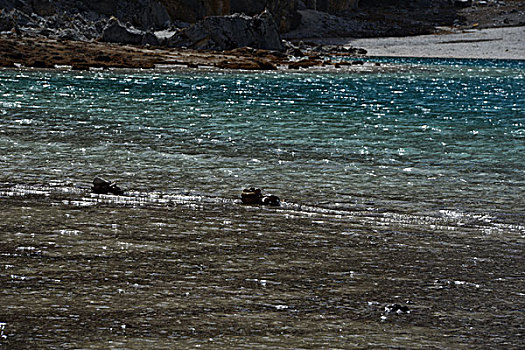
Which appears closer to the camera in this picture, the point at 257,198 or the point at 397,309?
the point at 397,309

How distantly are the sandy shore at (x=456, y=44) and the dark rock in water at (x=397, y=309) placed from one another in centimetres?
10146

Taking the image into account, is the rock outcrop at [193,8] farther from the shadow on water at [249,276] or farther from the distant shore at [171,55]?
the shadow on water at [249,276]

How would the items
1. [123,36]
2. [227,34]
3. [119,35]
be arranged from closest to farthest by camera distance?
[227,34] → [119,35] → [123,36]

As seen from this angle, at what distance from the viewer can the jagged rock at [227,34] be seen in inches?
3118

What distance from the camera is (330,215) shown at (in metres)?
10.4

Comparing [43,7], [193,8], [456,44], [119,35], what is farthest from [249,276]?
[193,8]

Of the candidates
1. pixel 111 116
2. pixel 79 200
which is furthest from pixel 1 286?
pixel 111 116

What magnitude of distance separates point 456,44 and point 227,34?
175 feet

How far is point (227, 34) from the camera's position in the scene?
80250 millimetres

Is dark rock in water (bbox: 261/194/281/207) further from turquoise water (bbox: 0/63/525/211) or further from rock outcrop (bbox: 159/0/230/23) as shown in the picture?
rock outcrop (bbox: 159/0/230/23)

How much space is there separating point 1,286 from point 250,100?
1006 inches

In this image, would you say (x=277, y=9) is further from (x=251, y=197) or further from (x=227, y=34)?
(x=251, y=197)

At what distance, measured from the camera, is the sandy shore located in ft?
347

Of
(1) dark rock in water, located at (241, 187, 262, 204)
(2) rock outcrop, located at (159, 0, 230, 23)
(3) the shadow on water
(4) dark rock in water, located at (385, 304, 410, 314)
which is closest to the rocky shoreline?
(2) rock outcrop, located at (159, 0, 230, 23)
